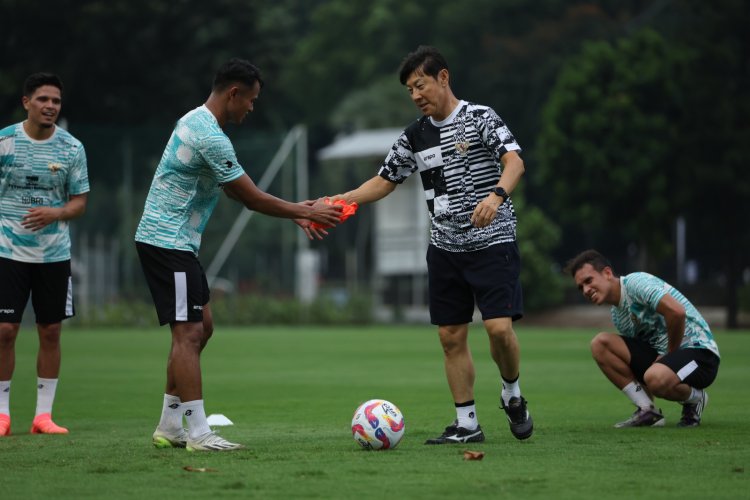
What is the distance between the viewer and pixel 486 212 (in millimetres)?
8500

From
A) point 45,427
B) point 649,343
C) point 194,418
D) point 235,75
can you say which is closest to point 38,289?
point 45,427

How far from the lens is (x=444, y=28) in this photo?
6369 centimetres

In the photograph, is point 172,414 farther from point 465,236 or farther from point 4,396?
point 465,236

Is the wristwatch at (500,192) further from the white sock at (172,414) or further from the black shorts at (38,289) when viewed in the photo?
the black shorts at (38,289)

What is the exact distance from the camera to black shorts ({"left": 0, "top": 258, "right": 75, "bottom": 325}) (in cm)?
1025

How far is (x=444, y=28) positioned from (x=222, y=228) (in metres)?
28.2

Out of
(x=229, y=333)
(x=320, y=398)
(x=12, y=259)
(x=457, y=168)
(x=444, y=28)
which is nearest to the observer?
(x=457, y=168)

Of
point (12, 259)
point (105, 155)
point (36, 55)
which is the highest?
point (36, 55)

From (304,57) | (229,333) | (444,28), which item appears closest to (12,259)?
(229,333)

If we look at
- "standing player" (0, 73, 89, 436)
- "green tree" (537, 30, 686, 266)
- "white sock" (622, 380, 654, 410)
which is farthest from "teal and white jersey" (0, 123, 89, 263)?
"green tree" (537, 30, 686, 266)

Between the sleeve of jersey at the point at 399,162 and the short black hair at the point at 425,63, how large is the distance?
0.52m

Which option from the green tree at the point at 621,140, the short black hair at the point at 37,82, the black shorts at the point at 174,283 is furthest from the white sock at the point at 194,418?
the green tree at the point at 621,140

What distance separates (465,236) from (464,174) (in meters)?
0.41

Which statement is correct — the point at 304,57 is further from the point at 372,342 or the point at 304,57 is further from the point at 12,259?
the point at 12,259
